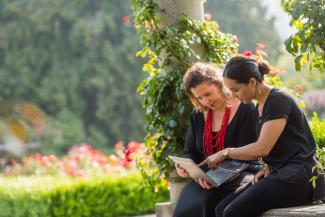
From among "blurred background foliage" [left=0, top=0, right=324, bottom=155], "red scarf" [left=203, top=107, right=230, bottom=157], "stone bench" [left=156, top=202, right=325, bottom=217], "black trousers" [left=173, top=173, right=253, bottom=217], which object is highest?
"blurred background foliage" [left=0, top=0, right=324, bottom=155]

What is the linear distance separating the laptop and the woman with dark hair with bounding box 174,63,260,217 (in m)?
0.07

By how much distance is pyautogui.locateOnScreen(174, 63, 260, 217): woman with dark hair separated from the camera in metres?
4.06

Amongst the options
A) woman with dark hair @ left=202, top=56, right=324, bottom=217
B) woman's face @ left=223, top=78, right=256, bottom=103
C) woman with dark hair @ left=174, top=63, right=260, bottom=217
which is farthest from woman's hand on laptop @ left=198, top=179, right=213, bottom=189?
woman's face @ left=223, top=78, right=256, bottom=103

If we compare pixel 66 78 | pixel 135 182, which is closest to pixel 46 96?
pixel 66 78

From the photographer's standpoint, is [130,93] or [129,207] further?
[130,93]

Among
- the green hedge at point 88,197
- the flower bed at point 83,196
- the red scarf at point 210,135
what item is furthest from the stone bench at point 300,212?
the green hedge at point 88,197

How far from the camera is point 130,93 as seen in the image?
75.4ft

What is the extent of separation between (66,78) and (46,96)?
2.88ft

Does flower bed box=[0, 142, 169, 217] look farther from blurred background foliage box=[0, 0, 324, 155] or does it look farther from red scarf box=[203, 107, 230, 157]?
blurred background foliage box=[0, 0, 324, 155]

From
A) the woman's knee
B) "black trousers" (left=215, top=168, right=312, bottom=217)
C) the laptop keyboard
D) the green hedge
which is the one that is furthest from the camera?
the green hedge

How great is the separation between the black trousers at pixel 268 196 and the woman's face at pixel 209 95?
718 mm

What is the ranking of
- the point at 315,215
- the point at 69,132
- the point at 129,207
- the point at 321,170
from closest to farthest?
the point at 315,215
the point at 321,170
the point at 129,207
the point at 69,132

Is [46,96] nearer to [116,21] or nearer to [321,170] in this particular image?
[116,21]

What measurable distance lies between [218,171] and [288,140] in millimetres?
530
